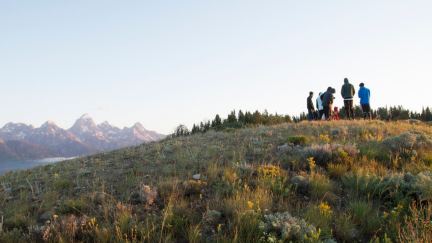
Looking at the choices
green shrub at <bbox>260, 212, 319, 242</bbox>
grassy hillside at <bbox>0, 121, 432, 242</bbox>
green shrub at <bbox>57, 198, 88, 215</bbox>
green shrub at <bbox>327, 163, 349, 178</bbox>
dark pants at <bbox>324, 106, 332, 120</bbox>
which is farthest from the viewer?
A: dark pants at <bbox>324, 106, 332, 120</bbox>

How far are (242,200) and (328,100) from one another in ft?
49.7

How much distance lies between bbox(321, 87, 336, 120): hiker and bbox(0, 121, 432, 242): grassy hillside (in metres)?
10.5

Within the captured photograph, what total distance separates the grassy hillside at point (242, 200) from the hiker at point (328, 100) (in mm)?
10515

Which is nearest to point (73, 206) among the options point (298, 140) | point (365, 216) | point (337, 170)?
point (365, 216)

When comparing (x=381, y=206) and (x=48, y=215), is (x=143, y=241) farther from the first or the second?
(x=381, y=206)

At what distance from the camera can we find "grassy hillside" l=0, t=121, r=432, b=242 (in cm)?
485

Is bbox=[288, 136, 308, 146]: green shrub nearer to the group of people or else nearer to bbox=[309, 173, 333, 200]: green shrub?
bbox=[309, 173, 333, 200]: green shrub

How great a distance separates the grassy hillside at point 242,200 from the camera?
485 centimetres

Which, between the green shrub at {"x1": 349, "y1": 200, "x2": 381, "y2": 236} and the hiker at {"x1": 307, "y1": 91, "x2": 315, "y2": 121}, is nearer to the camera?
the green shrub at {"x1": 349, "y1": 200, "x2": 381, "y2": 236}

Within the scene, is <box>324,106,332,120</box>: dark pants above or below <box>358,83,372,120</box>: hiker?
below

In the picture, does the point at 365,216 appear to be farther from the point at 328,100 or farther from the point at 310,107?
the point at 310,107

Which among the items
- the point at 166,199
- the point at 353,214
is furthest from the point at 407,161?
the point at 166,199

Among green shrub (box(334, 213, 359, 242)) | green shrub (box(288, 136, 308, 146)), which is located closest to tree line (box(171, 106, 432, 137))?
green shrub (box(288, 136, 308, 146))

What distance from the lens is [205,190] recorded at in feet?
21.0
